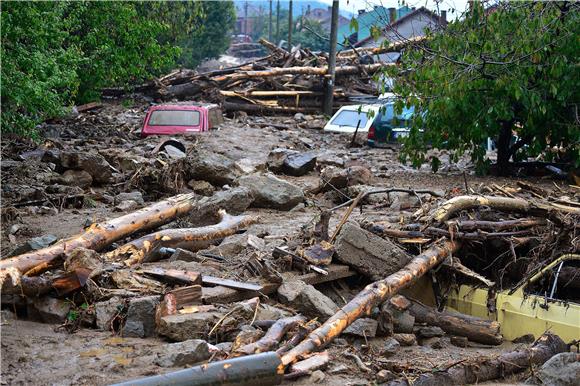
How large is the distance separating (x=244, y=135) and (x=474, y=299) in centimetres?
1307

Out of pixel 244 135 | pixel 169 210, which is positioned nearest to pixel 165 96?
pixel 244 135

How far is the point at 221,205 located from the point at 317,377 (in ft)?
17.3

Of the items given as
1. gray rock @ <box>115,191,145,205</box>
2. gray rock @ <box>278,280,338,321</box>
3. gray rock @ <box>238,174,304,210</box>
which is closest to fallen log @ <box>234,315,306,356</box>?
gray rock @ <box>278,280,338,321</box>

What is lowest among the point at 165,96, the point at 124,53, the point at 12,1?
the point at 165,96

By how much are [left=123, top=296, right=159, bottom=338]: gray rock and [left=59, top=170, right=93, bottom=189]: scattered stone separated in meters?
6.90

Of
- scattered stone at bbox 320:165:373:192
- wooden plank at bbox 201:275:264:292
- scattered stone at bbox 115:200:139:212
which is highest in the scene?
wooden plank at bbox 201:275:264:292

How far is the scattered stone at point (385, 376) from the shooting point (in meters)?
5.92

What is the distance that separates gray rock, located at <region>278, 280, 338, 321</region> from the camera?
282 inches

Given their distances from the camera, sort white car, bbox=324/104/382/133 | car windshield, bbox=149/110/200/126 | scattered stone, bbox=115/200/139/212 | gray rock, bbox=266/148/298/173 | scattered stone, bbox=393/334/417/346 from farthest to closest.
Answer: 1. white car, bbox=324/104/382/133
2. car windshield, bbox=149/110/200/126
3. gray rock, bbox=266/148/298/173
4. scattered stone, bbox=115/200/139/212
5. scattered stone, bbox=393/334/417/346

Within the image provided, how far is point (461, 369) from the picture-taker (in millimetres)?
6375

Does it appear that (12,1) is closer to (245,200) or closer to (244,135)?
(245,200)

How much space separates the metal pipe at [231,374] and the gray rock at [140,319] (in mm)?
1264

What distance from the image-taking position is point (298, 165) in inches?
614

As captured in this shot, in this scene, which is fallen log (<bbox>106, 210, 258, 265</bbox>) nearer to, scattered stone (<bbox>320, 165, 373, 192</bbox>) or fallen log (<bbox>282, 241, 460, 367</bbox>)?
fallen log (<bbox>282, 241, 460, 367</bbox>)
